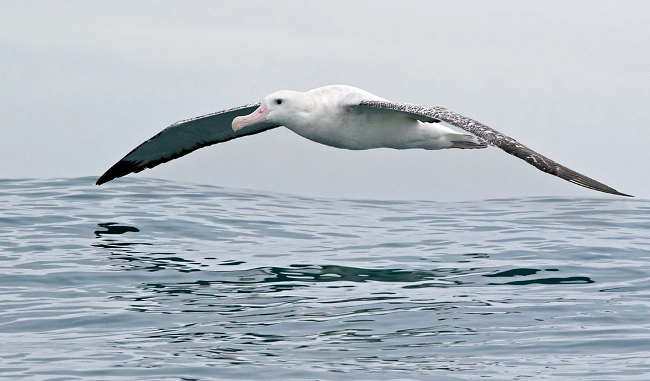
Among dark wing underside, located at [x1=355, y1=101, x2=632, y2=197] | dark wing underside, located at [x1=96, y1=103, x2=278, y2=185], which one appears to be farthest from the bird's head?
dark wing underside, located at [x1=96, y1=103, x2=278, y2=185]

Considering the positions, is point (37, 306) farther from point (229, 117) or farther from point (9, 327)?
point (229, 117)

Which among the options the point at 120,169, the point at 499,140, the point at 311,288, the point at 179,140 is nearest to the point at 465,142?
the point at 499,140

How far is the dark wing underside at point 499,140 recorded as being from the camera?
10156 mm

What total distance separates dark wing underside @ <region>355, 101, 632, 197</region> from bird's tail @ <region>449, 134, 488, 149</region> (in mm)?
565

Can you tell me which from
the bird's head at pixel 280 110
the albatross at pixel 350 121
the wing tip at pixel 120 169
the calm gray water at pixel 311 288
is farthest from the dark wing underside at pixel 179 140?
the albatross at pixel 350 121

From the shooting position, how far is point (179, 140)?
15.3 meters

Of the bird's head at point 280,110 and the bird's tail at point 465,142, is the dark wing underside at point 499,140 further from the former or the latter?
the bird's head at point 280,110

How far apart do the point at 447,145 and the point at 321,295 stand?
8.72ft

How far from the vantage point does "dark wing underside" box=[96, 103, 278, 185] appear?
14.7m

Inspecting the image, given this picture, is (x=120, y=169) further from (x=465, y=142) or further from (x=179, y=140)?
(x=465, y=142)

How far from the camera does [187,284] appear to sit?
40.4ft

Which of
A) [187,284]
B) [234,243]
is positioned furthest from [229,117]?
[187,284]

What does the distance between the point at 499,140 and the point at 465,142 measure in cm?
189

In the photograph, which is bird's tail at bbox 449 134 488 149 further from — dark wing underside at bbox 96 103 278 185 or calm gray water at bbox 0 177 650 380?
dark wing underside at bbox 96 103 278 185
